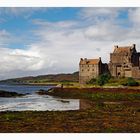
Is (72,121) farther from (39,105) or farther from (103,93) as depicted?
(103,93)

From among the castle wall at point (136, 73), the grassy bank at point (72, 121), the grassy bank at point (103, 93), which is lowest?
the grassy bank at point (72, 121)

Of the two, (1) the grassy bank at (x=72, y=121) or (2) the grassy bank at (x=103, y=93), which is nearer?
(1) the grassy bank at (x=72, y=121)

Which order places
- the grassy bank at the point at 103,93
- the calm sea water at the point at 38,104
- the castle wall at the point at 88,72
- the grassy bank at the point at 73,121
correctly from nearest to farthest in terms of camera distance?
the grassy bank at the point at 73,121 < the calm sea water at the point at 38,104 < the grassy bank at the point at 103,93 < the castle wall at the point at 88,72

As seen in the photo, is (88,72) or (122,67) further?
(122,67)

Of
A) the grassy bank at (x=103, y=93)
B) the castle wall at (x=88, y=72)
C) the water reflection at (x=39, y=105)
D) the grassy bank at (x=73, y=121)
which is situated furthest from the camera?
the castle wall at (x=88, y=72)

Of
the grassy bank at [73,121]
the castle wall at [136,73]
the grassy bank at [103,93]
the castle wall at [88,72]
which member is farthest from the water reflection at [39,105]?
the castle wall at [136,73]

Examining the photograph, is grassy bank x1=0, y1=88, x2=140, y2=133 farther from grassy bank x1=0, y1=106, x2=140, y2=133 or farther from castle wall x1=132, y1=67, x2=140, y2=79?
castle wall x1=132, y1=67, x2=140, y2=79

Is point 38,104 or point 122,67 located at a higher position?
point 122,67

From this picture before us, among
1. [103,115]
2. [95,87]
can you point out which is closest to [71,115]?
[103,115]

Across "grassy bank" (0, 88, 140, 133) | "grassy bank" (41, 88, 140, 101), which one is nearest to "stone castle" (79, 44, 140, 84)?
"grassy bank" (41, 88, 140, 101)

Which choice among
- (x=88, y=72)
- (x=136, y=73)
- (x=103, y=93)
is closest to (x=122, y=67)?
(x=136, y=73)

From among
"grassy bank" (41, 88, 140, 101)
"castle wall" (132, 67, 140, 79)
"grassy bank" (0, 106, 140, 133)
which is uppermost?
"castle wall" (132, 67, 140, 79)

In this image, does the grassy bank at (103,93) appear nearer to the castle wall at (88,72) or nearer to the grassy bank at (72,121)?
the castle wall at (88,72)
